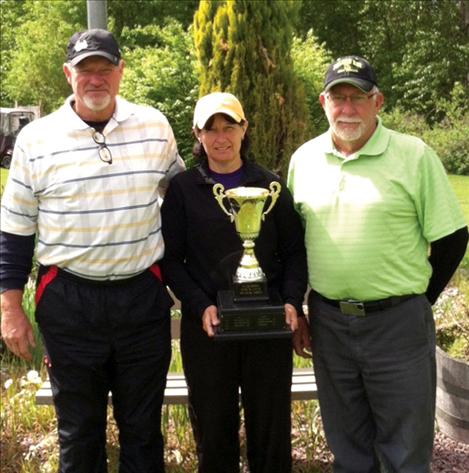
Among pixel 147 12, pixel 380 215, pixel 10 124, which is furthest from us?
pixel 147 12

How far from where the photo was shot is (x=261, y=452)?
3.31m

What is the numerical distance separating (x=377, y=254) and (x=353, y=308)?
242 mm

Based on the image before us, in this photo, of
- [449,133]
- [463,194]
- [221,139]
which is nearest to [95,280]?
[221,139]

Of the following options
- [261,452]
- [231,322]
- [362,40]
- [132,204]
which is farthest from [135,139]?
[362,40]

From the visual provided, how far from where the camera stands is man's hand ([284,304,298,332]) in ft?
10.2

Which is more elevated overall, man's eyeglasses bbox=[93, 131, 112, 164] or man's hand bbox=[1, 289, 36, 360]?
man's eyeglasses bbox=[93, 131, 112, 164]

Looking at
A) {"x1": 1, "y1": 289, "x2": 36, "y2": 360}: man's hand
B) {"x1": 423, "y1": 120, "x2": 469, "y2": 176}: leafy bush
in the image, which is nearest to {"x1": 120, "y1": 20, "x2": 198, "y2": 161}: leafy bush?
{"x1": 423, "y1": 120, "x2": 469, "y2": 176}: leafy bush

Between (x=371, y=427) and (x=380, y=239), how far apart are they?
86 centimetres

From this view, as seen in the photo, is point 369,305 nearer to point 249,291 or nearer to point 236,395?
point 249,291

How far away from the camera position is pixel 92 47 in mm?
3029

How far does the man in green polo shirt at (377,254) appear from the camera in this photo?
2.91 meters

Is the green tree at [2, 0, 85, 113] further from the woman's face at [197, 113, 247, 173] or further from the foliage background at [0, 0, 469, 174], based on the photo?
the woman's face at [197, 113, 247, 173]

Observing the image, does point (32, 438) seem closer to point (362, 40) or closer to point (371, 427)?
point (371, 427)

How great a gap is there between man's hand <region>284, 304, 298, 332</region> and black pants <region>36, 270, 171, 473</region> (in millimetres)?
527
